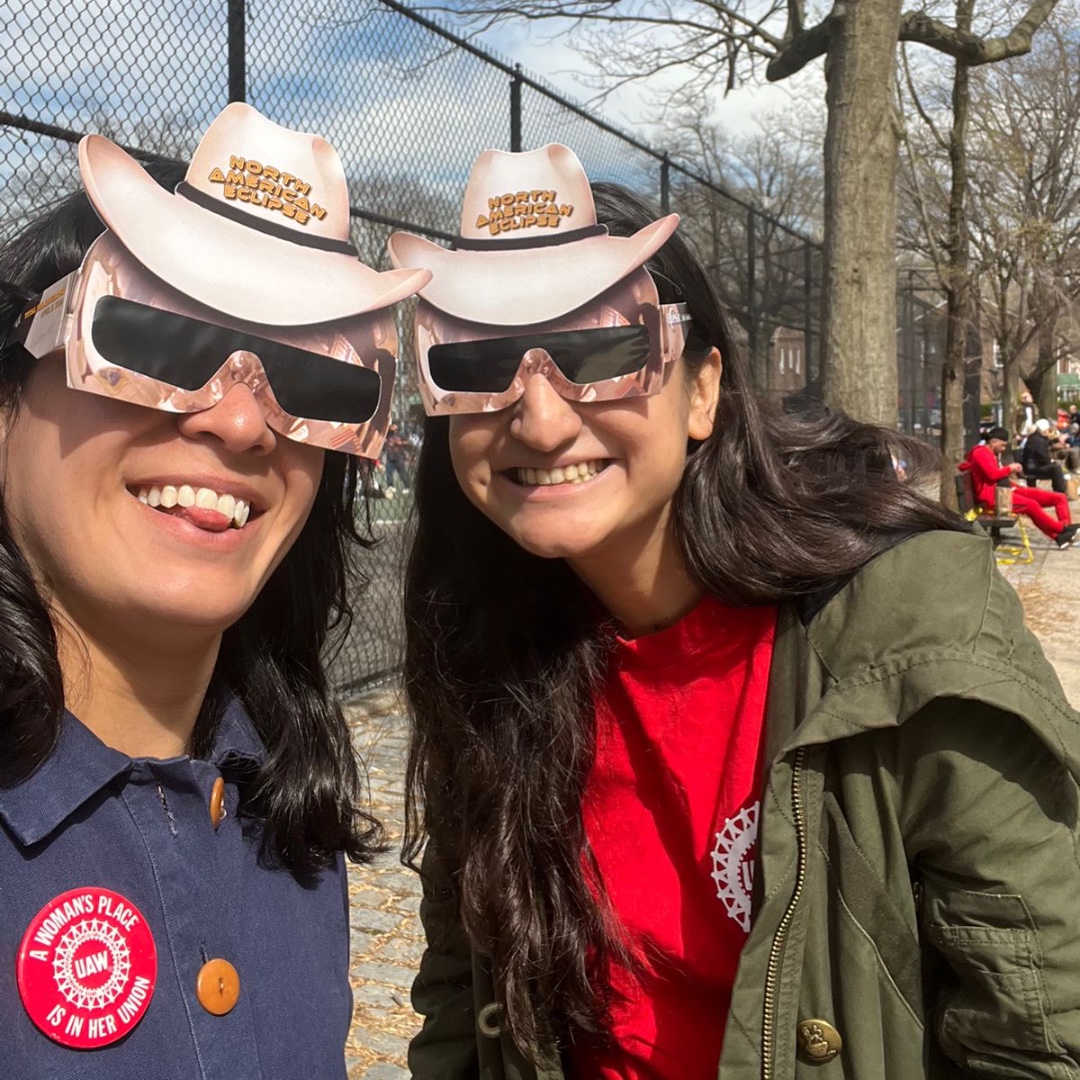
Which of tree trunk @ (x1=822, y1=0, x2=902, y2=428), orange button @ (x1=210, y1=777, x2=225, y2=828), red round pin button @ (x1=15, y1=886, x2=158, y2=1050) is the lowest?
red round pin button @ (x1=15, y1=886, x2=158, y2=1050)

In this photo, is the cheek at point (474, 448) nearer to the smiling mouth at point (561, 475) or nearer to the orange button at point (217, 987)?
the smiling mouth at point (561, 475)

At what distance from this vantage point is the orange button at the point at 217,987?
1.37 m

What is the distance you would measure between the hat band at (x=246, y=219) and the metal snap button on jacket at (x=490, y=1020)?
1.34 meters

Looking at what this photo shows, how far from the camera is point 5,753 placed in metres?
1.33

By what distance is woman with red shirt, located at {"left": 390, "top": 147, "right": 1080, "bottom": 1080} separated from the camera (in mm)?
1463

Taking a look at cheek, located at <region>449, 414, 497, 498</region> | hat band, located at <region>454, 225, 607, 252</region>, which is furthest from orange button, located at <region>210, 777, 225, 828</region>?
hat band, located at <region>454, 225, 607, 252</region>

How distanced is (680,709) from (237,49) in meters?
4.92

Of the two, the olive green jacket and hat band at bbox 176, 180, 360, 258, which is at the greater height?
hat band at bbox 176, 180, 360, 258

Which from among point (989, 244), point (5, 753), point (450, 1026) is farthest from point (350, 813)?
point (989, 244)

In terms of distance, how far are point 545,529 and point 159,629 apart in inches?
24.9

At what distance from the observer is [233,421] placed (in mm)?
1443

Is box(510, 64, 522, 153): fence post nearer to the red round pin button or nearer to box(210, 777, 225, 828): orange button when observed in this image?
box(210, 777, 225, 828): orange button

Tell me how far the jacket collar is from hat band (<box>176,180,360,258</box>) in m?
0.74

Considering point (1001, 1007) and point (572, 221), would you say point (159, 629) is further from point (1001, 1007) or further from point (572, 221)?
point (1001, 1007)
